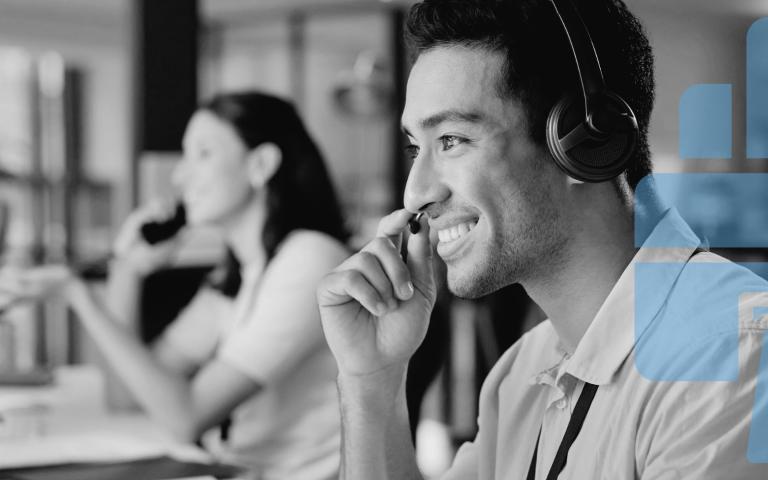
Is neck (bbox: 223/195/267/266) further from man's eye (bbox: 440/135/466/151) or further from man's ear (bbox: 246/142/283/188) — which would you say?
man's eye (bbox: 440/135/466/151)

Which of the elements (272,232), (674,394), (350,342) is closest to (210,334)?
(272,232)

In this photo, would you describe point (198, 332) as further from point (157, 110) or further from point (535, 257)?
point (535, 257)

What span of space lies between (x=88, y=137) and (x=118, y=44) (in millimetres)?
936

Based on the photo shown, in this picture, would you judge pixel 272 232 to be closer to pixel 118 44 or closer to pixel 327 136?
pixel 118 44

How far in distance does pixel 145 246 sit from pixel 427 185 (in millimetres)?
1381

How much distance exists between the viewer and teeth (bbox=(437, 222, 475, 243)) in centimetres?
107

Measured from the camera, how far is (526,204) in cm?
104

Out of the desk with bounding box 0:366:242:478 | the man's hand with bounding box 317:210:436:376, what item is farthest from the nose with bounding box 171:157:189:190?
the man's hand with bounding box 317:210:436:376

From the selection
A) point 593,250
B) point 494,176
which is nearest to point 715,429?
point 593,250

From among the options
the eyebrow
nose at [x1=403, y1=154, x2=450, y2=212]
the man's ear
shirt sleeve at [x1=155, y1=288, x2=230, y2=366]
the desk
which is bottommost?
the desk

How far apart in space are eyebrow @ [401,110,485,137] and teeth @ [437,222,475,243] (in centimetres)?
13

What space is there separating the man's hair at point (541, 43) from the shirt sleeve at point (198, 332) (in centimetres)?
132

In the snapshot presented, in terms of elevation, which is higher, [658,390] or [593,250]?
[593,250]

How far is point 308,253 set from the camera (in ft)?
6.25
